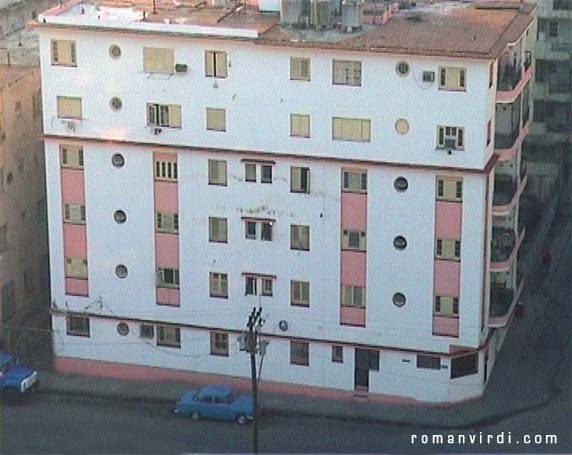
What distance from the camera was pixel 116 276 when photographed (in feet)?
199

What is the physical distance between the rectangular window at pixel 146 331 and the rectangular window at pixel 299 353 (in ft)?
16.7

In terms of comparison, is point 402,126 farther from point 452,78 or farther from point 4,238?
point 4,238

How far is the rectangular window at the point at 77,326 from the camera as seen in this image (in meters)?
61.7

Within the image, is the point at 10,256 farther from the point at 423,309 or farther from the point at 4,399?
the point at 423,309

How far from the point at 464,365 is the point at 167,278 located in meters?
10.8

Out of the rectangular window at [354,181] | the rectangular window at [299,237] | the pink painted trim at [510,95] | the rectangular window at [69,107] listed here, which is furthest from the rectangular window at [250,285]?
the pink painted trim at [510,95]

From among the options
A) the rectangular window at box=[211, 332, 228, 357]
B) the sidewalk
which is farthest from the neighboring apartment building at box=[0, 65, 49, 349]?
the rectangular window at box=[211, 332, 228, 357]

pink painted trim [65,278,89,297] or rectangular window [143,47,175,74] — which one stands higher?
rectangular window [143,47,175,74]

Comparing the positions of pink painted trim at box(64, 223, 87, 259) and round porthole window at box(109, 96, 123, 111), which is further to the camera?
pink painted trim at box(64, 223, 87, 259)

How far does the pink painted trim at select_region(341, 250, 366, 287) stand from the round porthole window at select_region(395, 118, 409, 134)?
4.51m

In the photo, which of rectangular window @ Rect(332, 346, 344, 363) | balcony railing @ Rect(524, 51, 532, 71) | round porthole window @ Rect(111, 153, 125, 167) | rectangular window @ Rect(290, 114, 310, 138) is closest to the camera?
rectangular window @ Rect(290, 114, 310, 138)

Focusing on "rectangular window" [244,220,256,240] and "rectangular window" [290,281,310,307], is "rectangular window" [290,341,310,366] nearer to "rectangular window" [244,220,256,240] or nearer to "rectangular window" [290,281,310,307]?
"rectangular window" [290,281,310,307]

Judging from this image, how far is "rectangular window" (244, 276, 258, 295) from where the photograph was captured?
59531 mm

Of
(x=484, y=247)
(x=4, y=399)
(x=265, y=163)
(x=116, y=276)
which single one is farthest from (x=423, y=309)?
(x=4, y=399)
